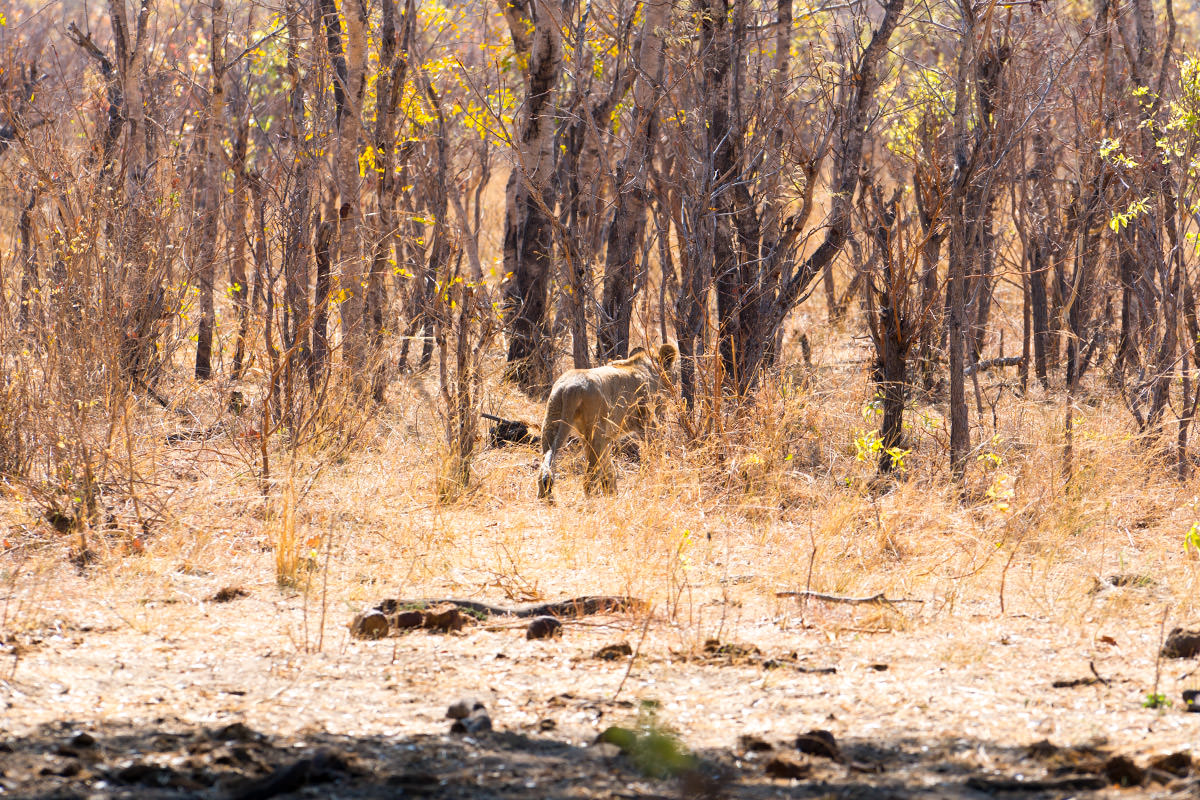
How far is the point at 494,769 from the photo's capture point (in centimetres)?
355

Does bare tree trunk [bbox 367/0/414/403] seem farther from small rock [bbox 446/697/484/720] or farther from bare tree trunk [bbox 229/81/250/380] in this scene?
small rock [bbox 446/697/484/720]

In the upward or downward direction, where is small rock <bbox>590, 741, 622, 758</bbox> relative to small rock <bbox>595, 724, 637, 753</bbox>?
downward

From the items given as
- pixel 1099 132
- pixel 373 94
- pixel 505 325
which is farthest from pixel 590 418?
pixel 373 94

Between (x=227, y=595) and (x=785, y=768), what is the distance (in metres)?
3.19

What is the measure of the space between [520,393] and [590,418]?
4874 millimetres

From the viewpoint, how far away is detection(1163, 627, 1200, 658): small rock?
470 cm

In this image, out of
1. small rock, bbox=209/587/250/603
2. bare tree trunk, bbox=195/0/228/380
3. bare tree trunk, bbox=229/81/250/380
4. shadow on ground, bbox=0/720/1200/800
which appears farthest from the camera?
bare tree trunk, bbox=195/0/228/380

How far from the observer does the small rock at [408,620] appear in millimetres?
5172

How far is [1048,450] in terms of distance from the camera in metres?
8.62

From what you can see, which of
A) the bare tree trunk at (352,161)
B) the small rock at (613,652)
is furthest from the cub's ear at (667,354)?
the small rock at (613,652)

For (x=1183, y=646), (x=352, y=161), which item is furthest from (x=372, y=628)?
(x=352, y=161)

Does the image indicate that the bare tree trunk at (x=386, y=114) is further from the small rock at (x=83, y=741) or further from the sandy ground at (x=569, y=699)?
the small rock at (x=83, y=741)

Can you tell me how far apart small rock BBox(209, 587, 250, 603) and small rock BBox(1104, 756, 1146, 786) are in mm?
3975

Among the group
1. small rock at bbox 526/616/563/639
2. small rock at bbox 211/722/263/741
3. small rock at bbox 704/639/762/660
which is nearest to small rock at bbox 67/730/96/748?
small rock at bbox 211/722/263/741
